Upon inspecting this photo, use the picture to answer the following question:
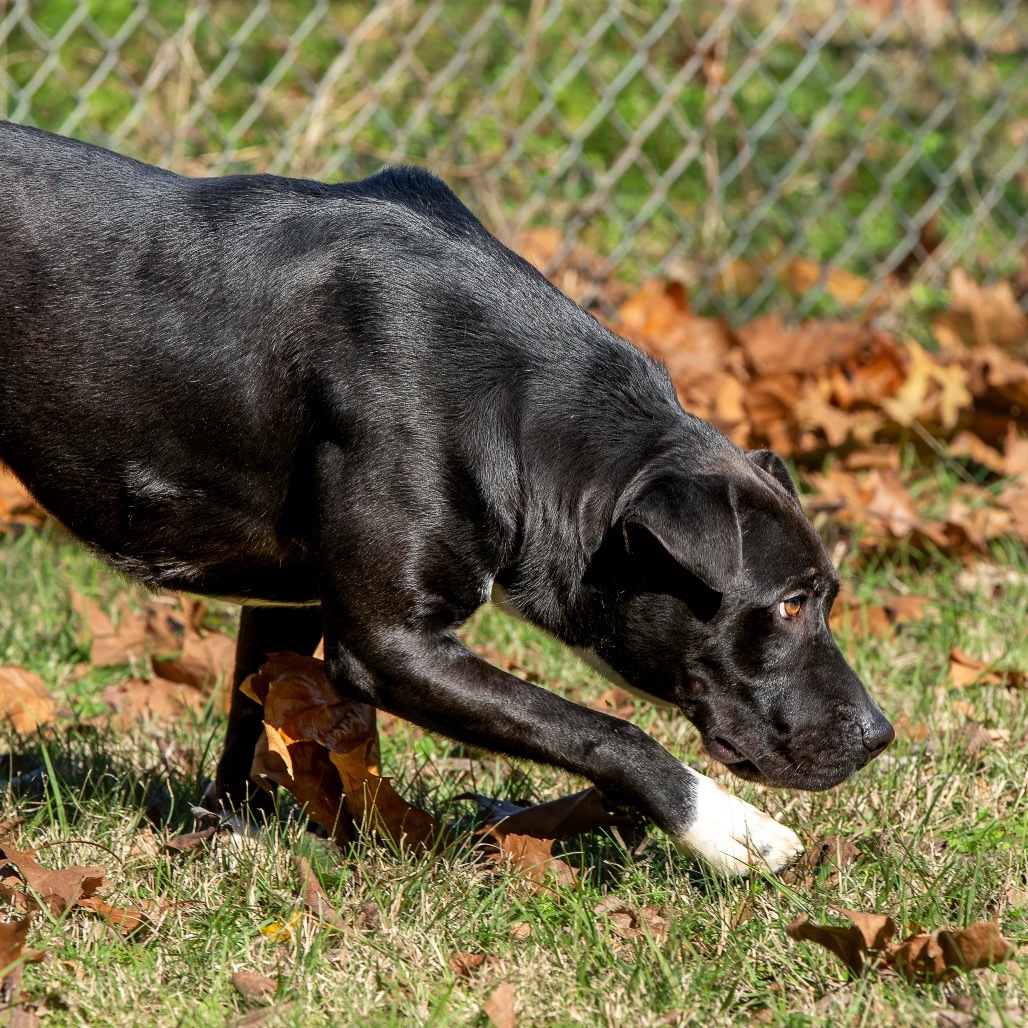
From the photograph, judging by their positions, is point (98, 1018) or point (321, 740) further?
point (321, 740)

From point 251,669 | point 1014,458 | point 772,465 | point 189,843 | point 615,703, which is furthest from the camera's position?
point 1014,458

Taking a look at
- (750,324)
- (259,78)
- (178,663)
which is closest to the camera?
(178,663)

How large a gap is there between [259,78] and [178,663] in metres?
4.40

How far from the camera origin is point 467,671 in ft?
9.29

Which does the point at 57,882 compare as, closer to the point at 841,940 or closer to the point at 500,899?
the point at 500,899

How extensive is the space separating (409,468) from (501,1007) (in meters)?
0.98

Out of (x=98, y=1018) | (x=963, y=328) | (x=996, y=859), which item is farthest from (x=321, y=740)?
(x=963, y=328)

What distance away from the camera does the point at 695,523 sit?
2740 mm

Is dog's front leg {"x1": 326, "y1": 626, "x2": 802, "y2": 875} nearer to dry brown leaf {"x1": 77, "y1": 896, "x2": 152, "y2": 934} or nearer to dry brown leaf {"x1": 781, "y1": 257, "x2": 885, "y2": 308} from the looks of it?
dry brown leaf {"x1": 77, "y1": 896, "x2": 152, "y2": 934}

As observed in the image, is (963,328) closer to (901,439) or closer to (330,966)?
(901,439)

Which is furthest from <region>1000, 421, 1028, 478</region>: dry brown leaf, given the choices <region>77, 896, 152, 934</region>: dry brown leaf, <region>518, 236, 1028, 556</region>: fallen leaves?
<region>77, 896, 152, 934</region>: dry brown leaf

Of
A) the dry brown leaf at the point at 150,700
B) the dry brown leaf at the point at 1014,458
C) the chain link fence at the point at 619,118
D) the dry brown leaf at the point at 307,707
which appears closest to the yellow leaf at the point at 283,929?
the dry brown leaf at the point at 307,707

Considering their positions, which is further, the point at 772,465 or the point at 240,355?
the point at 772,465

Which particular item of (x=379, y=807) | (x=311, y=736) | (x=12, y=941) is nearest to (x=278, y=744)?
(x=311, y=736)
